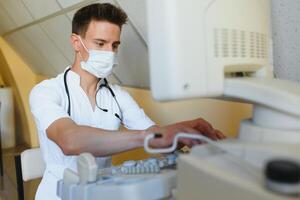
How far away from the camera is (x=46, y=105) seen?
3.42 feet

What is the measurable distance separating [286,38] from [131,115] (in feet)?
2.10

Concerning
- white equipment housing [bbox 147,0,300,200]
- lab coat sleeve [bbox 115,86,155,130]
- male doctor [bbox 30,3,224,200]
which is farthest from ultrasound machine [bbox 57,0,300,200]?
lab coat sleeve [bbox 115,86,155,130]

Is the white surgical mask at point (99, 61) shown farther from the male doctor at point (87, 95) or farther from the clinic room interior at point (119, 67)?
the clinic room interior at point (119, 67)

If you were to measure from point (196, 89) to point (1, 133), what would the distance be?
153 inches

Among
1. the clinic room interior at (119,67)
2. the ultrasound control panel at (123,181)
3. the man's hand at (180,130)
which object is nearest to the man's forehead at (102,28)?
the clinic room interior at (119,67)

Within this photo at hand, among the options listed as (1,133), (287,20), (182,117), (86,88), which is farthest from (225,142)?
(1,133)

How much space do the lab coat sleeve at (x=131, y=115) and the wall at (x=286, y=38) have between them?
0.53 metres

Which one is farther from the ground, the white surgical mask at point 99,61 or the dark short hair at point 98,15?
the dark short hair at point 98,15

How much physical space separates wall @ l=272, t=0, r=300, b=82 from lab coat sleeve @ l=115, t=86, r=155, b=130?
525 mm

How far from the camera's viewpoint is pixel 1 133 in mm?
3965

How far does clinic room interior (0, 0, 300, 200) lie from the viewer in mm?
1062

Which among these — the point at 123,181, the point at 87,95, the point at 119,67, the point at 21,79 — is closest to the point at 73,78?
the point at 87,95

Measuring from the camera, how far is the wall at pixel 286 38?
1.05 meters

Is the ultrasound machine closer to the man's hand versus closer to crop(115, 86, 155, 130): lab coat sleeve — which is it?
the man's hand
